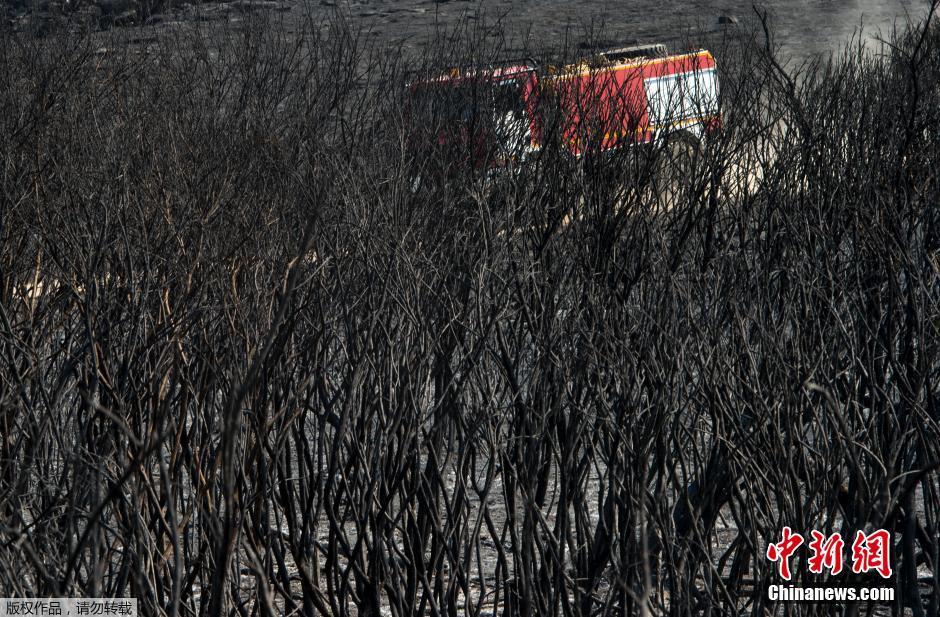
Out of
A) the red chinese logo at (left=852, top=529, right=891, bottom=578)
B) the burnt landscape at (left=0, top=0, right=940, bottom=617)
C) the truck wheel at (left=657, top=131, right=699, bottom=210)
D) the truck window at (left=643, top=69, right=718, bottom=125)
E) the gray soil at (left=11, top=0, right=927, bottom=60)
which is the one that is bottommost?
the red chinese logo at (left=852, top=529, right=891, bottom=578)

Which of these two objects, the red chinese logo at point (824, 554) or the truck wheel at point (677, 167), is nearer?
the red chinese logo at point (824, 554)

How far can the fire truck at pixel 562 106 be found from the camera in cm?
913

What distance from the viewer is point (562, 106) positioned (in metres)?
10.4

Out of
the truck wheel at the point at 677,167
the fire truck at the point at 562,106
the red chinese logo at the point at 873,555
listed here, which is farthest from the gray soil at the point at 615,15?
the red chinese logo at the point at 873,555

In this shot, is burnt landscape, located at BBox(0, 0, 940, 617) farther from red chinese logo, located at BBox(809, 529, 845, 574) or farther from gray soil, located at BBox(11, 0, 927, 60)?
gray soil, located at BBox(11, 0, 927, 60)

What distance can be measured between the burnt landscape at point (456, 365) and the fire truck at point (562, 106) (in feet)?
0.62

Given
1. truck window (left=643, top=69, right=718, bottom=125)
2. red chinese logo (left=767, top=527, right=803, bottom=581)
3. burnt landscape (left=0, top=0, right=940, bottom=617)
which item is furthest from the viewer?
truck window (left=643, top=69, right=718, bottom=125)

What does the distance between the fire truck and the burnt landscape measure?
0.19 metres

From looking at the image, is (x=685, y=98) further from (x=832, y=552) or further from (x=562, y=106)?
(x=832, y=552)

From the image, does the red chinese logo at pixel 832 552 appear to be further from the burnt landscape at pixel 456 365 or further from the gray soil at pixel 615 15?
the gray soil at pixel 615 15

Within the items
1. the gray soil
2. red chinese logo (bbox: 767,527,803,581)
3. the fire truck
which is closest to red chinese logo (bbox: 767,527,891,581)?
red chinese logo (bbox: 767,527,803,581)

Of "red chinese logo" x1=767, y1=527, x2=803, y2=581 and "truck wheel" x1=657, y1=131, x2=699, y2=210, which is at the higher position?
"truck wheel" x1=657, y1=131, x2=699, y2=210

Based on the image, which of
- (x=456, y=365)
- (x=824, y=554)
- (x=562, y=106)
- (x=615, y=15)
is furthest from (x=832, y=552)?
(x=615, y=15)

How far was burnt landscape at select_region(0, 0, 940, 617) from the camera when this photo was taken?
331 centimetres
